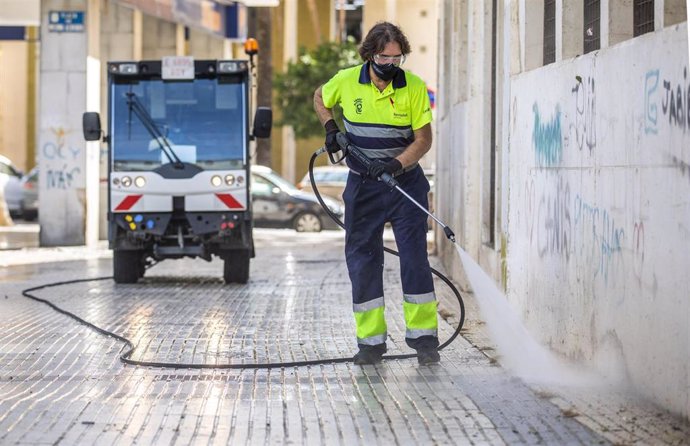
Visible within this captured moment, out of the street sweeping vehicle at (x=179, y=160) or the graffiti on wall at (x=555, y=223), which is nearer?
the graffiti on wall at (x=555, y=223)

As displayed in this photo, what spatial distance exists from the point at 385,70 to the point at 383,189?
2.42 ft

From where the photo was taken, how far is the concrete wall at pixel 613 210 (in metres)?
6.83

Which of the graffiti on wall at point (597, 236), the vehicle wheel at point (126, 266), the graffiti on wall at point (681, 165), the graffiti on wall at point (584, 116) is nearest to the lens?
the graffiti on wall at point (681, 165)

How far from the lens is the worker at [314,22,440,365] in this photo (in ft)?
29.6

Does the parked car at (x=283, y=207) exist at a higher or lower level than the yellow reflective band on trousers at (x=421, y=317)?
higher

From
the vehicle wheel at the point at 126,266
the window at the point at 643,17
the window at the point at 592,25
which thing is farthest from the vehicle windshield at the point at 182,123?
the window at the point at 643,17

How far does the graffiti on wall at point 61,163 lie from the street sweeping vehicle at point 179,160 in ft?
27.9

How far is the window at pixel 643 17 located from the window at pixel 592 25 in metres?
0.70

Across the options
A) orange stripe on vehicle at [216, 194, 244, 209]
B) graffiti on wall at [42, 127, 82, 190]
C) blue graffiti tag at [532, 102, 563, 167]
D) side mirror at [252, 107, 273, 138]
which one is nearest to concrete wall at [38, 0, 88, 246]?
graffiti on wall at [42, 127, 82, 190]

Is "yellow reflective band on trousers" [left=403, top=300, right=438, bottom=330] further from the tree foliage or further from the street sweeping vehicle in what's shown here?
the tree foliage

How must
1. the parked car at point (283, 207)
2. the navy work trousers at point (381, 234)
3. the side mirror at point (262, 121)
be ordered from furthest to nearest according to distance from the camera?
the parked car at point (283, 207)
the side mirror at point (262, 121)
the navy work trousers at point (381, 234)

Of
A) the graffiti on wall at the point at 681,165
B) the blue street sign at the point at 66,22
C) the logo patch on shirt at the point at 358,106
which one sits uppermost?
the blue street sign at the point at 66,22

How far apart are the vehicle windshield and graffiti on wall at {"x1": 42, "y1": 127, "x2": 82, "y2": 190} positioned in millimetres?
8572

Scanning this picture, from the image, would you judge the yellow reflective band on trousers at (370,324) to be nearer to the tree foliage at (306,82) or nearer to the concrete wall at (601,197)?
the concrete wall at (601,197)
